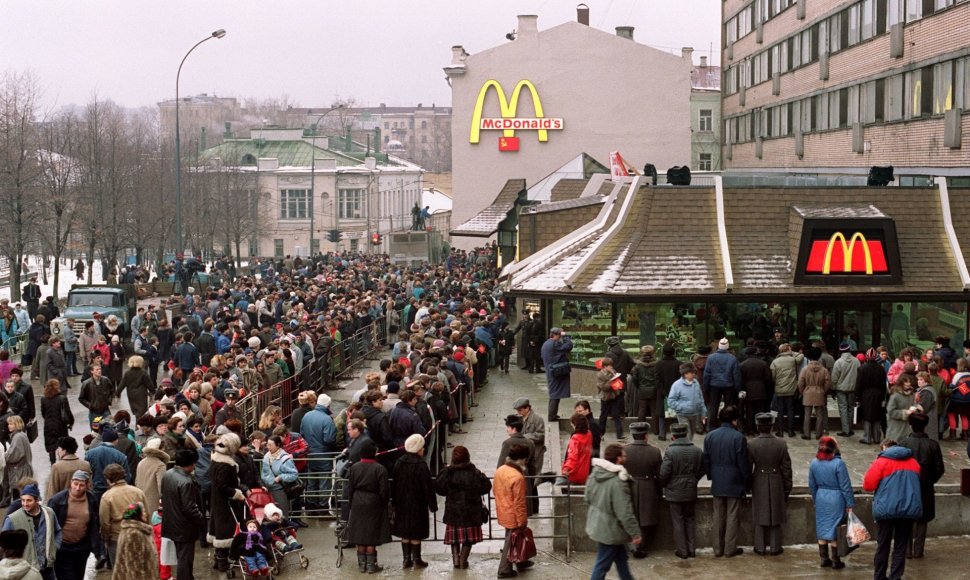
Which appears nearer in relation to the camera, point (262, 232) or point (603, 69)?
point (603, 69)

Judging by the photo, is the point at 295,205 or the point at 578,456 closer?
the point at 578,456

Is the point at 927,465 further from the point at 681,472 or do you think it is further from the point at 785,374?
the point at 785,374

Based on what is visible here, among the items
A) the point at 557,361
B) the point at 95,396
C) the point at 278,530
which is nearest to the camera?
the point at 278,530

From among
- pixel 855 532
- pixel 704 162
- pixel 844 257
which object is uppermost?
pixel 704 162

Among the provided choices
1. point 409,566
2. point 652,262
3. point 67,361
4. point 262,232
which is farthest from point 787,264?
point 262,232

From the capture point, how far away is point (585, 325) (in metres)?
25.0

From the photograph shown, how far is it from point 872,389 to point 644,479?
5.74m

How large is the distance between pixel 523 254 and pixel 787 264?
8362 millimetres

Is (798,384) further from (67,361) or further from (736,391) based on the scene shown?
(67,361)

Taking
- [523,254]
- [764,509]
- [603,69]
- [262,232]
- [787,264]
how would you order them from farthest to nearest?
[262,232] → [603,69] → [523,254] → [787,264] → [764,509]

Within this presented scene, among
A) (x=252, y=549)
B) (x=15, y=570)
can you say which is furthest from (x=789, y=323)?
(x=15, y=570)

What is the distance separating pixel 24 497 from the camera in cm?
1195

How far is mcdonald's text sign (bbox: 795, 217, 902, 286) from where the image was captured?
2234 cm

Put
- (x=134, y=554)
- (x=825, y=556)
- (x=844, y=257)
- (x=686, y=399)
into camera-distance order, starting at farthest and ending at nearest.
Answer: (x=844, y=257), (x=686, y=399), (x=825, y=556), (x=134, y=554)
